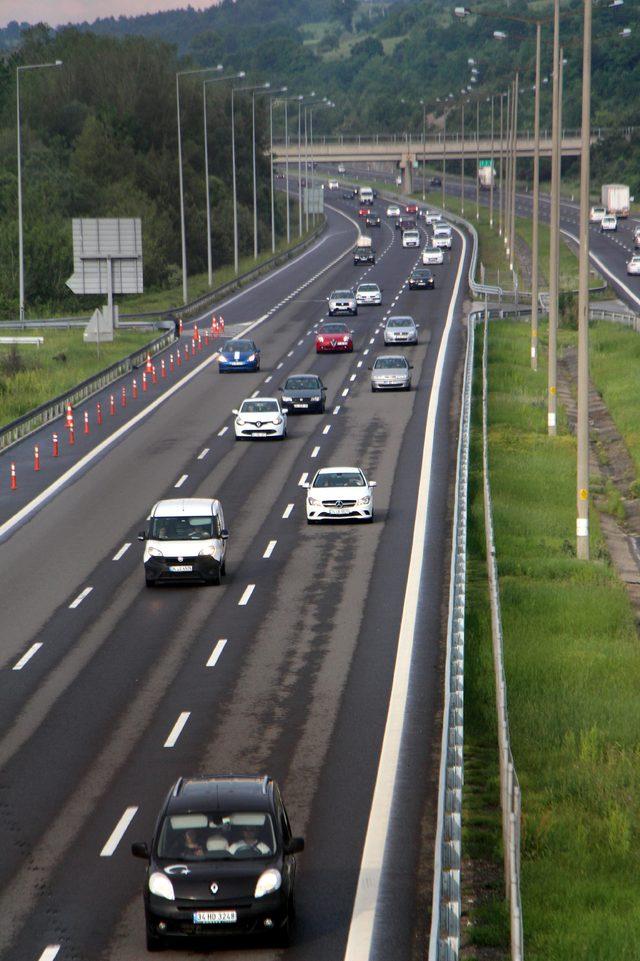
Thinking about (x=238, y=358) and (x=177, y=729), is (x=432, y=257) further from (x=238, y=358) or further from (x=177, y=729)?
(x=177, y=729)

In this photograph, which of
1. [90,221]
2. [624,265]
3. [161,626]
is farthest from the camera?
[624,265]

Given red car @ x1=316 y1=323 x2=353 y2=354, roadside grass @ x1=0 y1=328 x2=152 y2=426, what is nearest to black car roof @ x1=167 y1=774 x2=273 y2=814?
roadside grass @ x1=0 y1=328 x2=152 y2=426

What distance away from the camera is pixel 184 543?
3741 cm

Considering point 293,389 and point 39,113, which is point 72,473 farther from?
point 39,113

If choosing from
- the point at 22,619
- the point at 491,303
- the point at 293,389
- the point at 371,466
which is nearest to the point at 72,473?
the point at 371,466

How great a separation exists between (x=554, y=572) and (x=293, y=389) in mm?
26173

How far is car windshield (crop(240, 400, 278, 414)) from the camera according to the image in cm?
5797

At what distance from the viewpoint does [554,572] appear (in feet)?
127

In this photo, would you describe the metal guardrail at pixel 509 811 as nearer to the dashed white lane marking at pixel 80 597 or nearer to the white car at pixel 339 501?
the dashed white lane marking at pixel 80 597

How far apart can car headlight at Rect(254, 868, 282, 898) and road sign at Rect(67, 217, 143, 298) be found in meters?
69.9

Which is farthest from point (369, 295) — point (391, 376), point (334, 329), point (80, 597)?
point (80, 597)

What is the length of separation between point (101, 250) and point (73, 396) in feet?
71.4

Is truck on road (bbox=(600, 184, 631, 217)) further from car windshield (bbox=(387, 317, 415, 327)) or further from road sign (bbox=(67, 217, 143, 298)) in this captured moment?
car windshield (bbox=(387, 317, 415, 327))

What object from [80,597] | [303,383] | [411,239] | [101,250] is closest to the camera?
[80,597]
